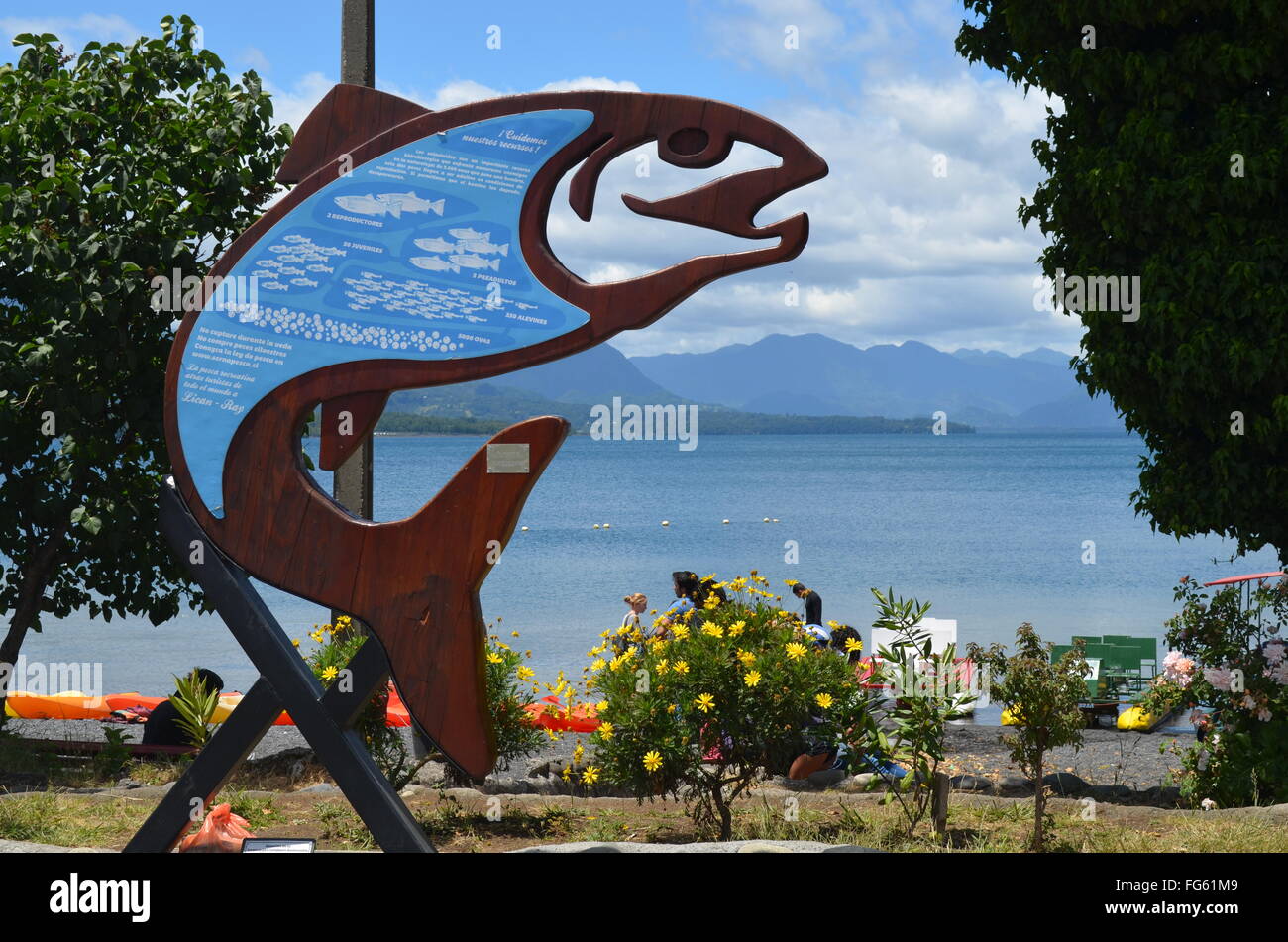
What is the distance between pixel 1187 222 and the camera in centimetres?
819

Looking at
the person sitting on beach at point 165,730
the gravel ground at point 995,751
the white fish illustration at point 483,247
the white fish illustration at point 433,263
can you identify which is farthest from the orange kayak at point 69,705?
the white fish illustration at point 483,247

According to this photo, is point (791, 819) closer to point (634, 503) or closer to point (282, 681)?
point (282, 681)

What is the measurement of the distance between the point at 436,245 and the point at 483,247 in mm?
225

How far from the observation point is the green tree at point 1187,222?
8062 mm

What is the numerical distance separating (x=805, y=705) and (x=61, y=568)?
656cm

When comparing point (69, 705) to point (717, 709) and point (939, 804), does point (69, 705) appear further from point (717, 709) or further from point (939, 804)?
point (939, 804)

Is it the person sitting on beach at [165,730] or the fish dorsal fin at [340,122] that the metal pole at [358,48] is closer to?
the person sitting on beach at [165,730]

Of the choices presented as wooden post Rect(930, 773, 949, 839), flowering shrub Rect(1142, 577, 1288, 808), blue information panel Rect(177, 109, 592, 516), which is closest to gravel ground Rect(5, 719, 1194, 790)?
flowering shrub Rect(1142, 577, 1288, 808)

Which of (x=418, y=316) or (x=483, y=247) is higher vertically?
(x=483, y=247)

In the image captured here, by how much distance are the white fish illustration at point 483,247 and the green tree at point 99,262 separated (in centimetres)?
416

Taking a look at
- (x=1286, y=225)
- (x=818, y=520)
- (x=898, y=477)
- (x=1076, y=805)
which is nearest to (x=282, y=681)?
(x=1076, y=805)

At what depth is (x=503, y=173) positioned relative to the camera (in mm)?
5551

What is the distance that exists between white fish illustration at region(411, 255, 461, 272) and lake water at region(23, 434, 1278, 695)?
44.4ft

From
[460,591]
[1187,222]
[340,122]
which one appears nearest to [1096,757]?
[1187,222]
